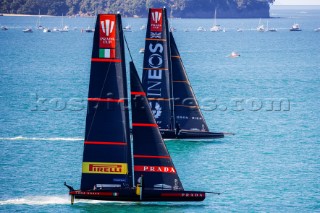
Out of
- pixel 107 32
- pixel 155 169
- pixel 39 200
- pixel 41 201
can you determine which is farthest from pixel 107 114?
pixel 39 200

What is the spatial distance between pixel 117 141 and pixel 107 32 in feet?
17.8

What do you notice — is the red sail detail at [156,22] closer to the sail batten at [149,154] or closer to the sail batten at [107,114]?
the sail batten at [149,154]

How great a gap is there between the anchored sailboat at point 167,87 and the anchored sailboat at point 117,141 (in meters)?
16.4

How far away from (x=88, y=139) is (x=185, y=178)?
12176mm

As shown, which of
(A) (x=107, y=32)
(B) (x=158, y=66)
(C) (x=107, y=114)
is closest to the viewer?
(A) (x=107, y=32)

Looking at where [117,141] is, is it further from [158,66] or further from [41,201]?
[158,66]

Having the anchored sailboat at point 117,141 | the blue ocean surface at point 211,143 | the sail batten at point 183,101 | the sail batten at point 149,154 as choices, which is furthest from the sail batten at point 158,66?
the anchored sailboat at point 117,141

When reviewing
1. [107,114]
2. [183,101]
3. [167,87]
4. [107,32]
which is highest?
[107,32]

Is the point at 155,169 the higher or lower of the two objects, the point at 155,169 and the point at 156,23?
the lower

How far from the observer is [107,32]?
42.7m

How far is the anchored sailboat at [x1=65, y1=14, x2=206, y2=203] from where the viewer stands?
43062mm

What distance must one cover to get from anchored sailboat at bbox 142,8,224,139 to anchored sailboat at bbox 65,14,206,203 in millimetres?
16363

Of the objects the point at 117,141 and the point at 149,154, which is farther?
the point at 149,154

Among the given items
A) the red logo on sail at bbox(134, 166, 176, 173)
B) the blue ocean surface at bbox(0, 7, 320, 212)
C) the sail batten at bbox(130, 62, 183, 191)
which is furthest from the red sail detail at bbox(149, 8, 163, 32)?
the red logo on sail at bbox(134, 166, 176, 173)
